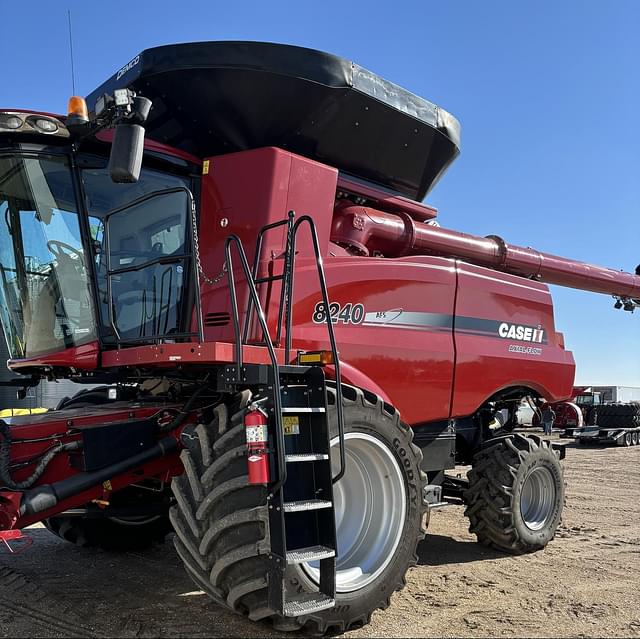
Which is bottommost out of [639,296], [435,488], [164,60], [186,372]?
[435,488]

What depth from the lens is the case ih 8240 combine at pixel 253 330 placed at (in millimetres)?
3221

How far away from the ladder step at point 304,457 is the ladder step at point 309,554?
422 mm

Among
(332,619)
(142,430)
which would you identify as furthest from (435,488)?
(142,430)

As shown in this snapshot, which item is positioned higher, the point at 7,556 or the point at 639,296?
the point at 639,296

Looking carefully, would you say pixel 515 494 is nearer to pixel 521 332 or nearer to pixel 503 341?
pixel 503 341

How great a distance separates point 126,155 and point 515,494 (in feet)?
13.2

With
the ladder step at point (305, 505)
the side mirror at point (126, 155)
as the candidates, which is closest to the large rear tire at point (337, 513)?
the ladder step at point (305, 505)

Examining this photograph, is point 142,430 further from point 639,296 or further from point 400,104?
point 639,296

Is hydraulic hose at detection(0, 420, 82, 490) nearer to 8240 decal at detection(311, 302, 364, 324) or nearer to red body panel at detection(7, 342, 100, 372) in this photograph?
red body panel at detection(7, 342, 100, 372)

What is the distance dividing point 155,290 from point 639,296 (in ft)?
21.6

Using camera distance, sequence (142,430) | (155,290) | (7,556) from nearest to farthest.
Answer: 1. (142,430)
2. (155,290)
3. (7,556)

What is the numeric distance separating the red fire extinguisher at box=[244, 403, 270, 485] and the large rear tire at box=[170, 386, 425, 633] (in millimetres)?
85

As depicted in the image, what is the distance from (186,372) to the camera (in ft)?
13.0

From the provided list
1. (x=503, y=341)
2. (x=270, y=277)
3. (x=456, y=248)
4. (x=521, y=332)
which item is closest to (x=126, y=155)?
(x=270, y=277)
